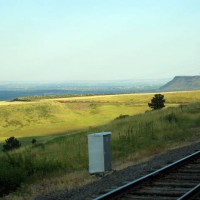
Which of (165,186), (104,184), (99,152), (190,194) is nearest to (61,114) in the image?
(99,152)

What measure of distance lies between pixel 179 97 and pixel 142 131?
105 metres

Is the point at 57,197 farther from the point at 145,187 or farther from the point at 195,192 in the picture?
the point at 195,192

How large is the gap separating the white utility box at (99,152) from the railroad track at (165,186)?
193 centimetres

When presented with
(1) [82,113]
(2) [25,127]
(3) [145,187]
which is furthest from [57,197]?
(1) [82,113]

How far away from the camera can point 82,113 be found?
118 m

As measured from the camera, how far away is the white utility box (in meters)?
12.1

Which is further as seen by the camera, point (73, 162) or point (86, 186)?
point (73, 162)

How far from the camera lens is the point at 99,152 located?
12133 mm

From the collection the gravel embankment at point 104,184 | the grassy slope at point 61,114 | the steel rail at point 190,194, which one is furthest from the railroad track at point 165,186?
the grassy slope at point 61,114

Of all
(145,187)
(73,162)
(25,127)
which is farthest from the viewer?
(25,127)

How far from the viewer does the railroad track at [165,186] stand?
823 centimetres

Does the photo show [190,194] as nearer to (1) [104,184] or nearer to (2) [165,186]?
(2) [165,186]

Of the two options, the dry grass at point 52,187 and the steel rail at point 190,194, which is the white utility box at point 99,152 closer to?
the dry grass at point 52,187

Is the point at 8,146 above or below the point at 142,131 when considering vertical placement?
below
